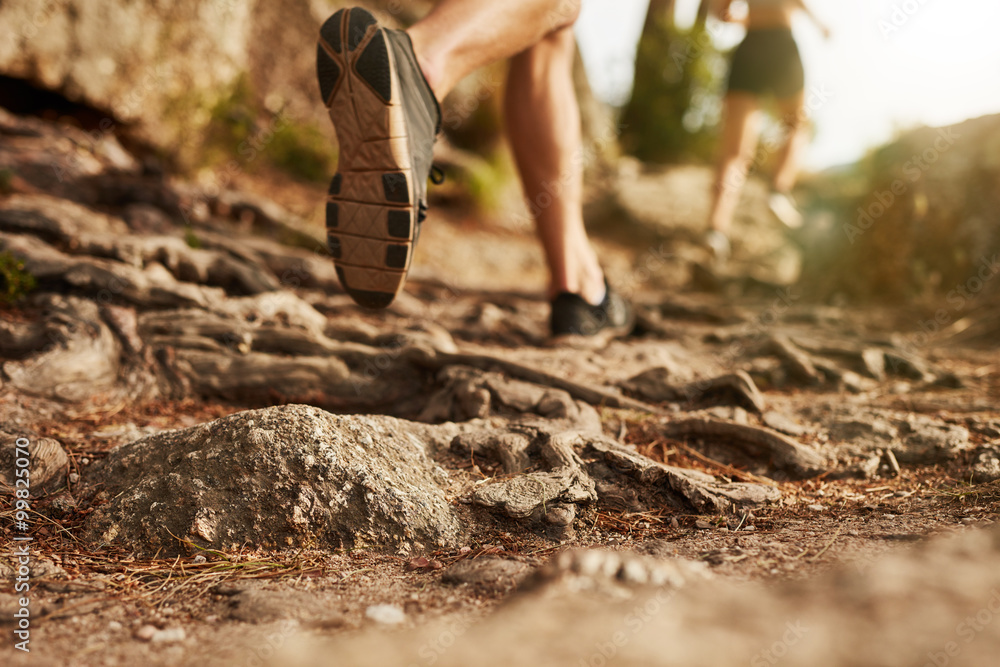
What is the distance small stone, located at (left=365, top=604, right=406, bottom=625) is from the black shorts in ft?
17.1

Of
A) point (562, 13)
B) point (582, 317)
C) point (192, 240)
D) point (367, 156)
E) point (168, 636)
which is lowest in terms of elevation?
point (168, 636)

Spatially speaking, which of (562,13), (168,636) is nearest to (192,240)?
(562,13)

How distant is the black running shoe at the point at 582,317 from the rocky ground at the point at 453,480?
0.42 ft

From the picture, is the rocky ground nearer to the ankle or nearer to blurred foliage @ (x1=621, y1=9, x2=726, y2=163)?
the ankle

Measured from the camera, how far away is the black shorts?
5.11 meters

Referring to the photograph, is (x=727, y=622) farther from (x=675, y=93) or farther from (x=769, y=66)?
Answer: (x=675, y=93)

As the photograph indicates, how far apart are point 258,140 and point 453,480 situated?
5.37 metres

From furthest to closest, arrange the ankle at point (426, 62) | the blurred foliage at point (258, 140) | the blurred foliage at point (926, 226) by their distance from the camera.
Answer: the blurred foliage at point (258, 140), the blurred foliage at point (926, 226), the ankle at point (426, 62)

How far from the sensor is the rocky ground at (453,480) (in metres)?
0.84

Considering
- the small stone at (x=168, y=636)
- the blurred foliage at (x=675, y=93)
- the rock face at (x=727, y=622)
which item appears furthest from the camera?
the blurred foliage at (x=675, y=93)

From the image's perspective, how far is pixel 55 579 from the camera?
1.17 metres

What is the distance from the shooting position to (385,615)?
3.41 feet

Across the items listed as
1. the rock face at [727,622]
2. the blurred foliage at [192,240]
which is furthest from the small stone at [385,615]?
the blurred foliage at [192,240]

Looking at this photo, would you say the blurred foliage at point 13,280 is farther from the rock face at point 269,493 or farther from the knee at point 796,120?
the knee at point 796,120
